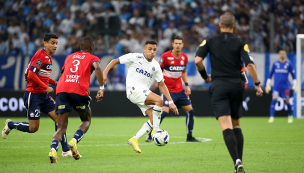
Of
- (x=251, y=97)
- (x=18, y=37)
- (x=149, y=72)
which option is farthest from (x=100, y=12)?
(x=149, y=72)

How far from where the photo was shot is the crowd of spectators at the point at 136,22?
68.5ft

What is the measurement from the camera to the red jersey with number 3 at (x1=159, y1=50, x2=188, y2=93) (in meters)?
10.9

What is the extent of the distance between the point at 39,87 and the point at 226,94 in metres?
3.87

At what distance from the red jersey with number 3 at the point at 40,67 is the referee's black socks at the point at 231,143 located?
3.69 m

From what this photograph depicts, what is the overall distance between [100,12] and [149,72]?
1529 cm

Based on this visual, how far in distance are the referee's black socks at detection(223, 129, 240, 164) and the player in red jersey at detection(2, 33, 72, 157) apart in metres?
3.36

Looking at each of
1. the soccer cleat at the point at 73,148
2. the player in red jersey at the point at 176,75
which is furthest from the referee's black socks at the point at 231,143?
the player in red jersey at the point at 176,75

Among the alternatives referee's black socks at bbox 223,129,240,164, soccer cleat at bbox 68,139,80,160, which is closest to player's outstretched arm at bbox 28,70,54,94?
soccer cleat at bbox 68,139,80,160

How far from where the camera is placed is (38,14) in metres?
23.6

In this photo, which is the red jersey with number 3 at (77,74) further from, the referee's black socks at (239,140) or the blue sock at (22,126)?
the referee's black socks at (239,140)

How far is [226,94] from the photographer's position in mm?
5727

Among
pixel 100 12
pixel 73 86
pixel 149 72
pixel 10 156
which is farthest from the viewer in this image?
pixel 100 12

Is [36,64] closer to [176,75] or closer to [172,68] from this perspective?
[172,68]

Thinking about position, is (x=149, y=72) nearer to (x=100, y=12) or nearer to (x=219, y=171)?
(x=219, y=171)
